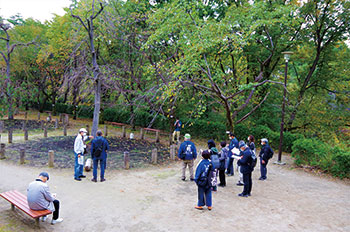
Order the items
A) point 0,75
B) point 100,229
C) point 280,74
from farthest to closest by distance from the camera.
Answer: point 0,75
point 280,74
point 100,229

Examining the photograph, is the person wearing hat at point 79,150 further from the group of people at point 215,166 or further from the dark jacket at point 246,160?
the dark jacket at point 246,160

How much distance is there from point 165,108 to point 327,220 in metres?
13.0

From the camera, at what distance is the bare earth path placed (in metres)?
5.48

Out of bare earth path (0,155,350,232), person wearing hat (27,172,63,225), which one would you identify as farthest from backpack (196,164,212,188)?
person wearing hat (27,172,63,225)

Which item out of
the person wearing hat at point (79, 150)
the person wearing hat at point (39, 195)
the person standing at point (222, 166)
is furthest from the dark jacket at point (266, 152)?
the person wearing hat at point (39, 195)

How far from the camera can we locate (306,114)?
1599 cm

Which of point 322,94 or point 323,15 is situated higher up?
point 323,15

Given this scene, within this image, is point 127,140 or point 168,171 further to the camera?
point 127,140

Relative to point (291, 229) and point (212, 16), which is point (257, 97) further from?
point (291, 229)

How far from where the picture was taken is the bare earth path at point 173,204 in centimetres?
548

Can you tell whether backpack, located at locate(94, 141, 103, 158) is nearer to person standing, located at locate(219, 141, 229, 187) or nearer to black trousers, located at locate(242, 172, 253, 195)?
person standing, located at locate(219, 141, 229, 187)

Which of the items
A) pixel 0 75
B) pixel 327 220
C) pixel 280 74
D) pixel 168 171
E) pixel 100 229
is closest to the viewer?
pixel 100 229

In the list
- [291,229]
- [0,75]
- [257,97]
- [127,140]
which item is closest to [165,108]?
[127,140]

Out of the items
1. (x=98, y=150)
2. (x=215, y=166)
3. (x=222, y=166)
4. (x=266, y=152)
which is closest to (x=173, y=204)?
(x=215, y=166)
